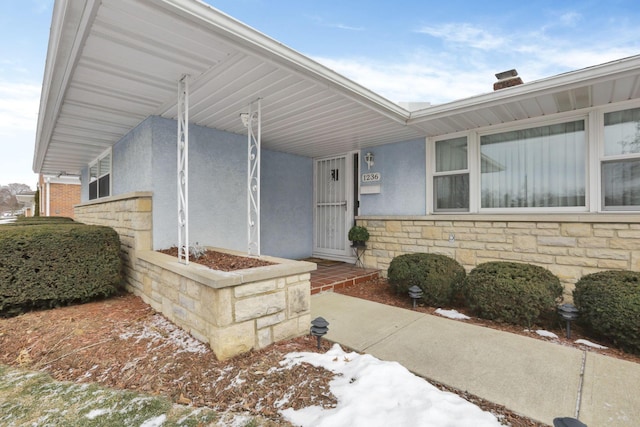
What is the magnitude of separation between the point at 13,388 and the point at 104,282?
6.94 feet

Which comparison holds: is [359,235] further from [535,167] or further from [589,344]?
[589,344]

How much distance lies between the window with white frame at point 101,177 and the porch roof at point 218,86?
1012 mm

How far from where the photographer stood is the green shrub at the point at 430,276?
13.2 ft

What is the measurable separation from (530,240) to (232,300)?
13.4ft

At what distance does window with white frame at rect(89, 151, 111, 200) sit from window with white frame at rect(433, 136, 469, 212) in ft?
21.3

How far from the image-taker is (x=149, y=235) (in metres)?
4.30

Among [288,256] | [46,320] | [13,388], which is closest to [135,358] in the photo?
[13,388]

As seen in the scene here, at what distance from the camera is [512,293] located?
132 inches

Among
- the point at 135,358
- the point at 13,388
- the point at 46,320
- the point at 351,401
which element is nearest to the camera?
the point at 351,401

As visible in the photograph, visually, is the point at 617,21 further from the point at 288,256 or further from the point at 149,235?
the point at 149,235

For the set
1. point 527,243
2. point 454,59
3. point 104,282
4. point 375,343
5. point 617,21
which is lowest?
point 375,343

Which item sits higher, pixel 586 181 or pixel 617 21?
pixel 617 21

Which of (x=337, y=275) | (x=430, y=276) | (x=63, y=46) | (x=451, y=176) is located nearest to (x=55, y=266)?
(x=63, y=46)

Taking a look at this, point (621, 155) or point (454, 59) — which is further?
point (454, 59)
